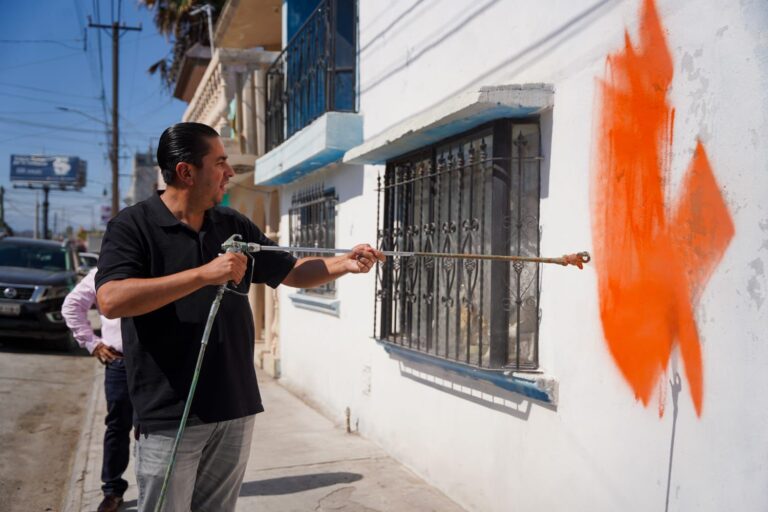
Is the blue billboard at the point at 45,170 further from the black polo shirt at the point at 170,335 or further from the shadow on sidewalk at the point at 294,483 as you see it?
the black polo shirt at the point at 170,335

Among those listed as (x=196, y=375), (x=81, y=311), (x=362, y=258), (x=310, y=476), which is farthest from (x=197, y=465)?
(x=310, y=476)

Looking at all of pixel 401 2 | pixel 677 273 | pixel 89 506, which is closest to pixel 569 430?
pixel 677 273

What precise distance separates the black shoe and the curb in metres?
0.34

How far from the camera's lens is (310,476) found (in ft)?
17.5

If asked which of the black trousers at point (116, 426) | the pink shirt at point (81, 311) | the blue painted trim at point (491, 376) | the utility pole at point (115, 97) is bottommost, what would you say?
the black trousers at point (116, 426)

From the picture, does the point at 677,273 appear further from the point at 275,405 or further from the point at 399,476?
the point at 275,405

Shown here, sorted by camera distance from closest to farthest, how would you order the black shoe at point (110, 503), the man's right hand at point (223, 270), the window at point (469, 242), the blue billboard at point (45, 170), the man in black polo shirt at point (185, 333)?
the man's right hand at point (223, 270), the man in black polo shirt at point (185, 333), the window at point (469, 242), the black shoe at point (110, 503), the blue billboard at point (45, 170)

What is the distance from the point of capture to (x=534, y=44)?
3.95 m

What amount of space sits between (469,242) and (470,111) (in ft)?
2.62

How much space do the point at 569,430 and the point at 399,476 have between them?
2.01m

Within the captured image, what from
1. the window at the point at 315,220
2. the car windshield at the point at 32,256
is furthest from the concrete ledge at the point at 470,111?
the car windshield at the point at 32,256

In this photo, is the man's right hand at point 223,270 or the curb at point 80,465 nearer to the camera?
the man's right hand at point 223,270

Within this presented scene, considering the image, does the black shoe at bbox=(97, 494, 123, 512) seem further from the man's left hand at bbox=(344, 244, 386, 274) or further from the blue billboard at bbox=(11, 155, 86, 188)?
the blue billboard at bbox=(11, 155, 86, 188)

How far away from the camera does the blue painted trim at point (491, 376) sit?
12.3 feet
